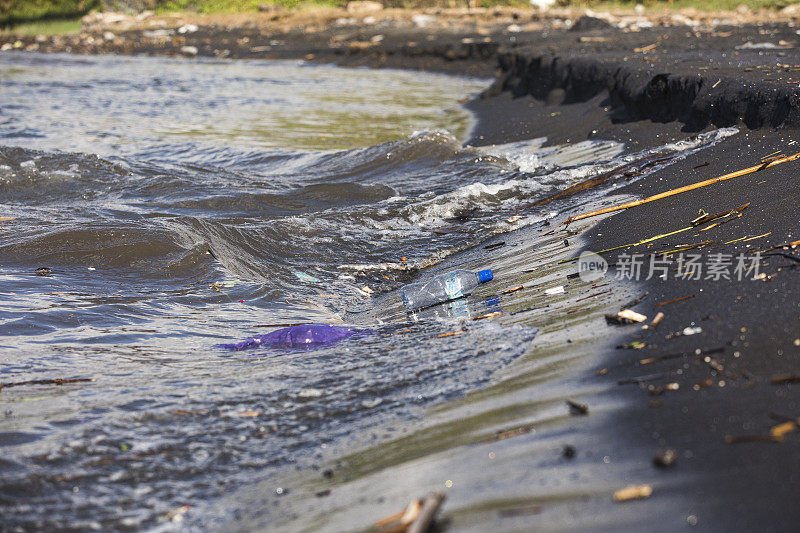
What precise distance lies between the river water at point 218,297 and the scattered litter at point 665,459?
3.31ft

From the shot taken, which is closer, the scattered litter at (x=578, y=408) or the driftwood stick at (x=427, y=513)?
the driftwood stick at (x=427, y=513)

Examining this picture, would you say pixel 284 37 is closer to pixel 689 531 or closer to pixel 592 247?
pixel 592 247

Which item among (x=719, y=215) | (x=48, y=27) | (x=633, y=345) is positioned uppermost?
(x=48, y=27)

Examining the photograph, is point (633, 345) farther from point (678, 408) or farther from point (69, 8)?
point (69, 8)

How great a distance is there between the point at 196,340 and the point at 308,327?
2.10 ft

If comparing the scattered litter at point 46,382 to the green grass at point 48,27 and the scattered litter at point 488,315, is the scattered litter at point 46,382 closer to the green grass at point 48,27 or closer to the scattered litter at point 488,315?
the scattered litter at point 488,315

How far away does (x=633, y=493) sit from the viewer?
197cm

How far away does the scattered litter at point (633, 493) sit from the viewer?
196cm

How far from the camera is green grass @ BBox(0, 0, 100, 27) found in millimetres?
48625

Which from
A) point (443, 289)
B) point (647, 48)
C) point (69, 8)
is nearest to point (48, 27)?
point (69, 8)

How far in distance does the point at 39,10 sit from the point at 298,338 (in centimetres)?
5340

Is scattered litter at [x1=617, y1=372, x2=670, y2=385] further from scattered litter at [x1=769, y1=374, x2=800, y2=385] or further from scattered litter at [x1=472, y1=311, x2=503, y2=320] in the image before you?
scattered litter at [x1=472, y1=311, x2=503, y2=320]

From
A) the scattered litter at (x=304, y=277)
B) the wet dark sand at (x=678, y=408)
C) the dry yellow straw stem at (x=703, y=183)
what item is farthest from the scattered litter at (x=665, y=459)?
the scattered litter at (x=304, y=277)

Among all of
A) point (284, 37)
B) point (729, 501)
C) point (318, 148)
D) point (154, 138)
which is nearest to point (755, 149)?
point (729, 501)
